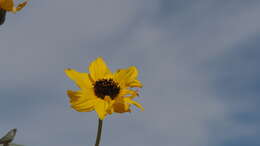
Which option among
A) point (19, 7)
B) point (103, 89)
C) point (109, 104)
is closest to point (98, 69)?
point (103, 89)

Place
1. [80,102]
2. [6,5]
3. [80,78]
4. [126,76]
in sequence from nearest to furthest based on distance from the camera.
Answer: [6,5]
[80,102]
[80,78]
[126,76]

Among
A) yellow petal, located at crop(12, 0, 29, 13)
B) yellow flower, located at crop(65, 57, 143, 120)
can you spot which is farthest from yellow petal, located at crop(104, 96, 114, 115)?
yellow petal, located at crop(12, 0, 29, 13)

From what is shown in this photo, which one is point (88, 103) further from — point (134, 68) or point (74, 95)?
point (134, 68)

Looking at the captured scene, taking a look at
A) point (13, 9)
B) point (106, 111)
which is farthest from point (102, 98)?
point (13, 9)

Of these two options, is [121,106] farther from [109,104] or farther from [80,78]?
[80,78]

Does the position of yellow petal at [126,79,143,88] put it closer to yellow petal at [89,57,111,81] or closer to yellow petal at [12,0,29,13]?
yellow petal at [89,57,111,81]

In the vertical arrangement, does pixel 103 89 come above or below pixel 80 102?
above

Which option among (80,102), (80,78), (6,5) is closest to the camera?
(6,5)
